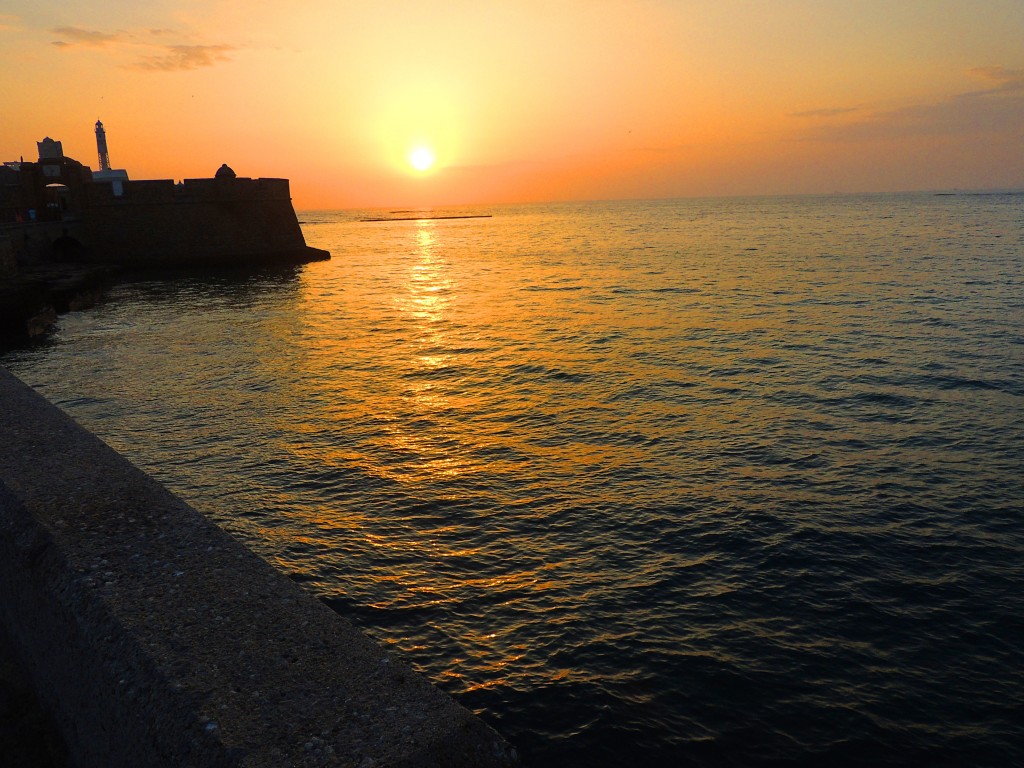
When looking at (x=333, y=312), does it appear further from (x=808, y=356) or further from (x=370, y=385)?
(x=808, y=356)

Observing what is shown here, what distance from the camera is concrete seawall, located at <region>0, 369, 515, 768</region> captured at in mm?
2387

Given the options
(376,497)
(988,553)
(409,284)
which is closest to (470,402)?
(376,497)

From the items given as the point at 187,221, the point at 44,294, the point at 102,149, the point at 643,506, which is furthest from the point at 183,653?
the point at 102,149

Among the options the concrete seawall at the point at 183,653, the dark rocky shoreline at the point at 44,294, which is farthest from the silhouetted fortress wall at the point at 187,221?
the concrete seawall at the point at 183,653

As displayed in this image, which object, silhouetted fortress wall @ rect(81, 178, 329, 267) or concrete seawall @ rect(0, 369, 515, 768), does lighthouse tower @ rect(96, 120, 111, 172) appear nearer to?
silhouetted fortress wall @ rect(81, 178, 329, 267)

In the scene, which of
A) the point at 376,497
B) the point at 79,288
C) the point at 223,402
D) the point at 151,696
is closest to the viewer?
the point at 151,696

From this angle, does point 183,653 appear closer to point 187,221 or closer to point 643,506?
point 643,506

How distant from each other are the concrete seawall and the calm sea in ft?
8.22

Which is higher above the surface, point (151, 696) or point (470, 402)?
point (151, 696)

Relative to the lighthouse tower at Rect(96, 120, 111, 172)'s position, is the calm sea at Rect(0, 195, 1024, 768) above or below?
below

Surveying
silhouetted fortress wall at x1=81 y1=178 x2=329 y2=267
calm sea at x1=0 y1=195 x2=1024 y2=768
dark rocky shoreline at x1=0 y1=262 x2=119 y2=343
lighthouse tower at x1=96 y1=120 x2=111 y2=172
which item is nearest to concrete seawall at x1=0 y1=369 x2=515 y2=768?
calm sea at x1=0 y1=195 x2=1024 y2=768

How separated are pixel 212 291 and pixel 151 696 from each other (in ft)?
109

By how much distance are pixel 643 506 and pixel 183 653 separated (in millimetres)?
6571

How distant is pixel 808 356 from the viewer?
17438mm
